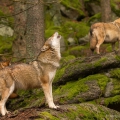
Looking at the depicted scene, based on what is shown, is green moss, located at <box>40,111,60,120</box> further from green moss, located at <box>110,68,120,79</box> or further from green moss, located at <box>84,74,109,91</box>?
green moss, located at <box>110,68,120,79</box>

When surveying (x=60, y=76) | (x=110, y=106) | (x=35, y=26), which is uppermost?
(x=35, y=26)

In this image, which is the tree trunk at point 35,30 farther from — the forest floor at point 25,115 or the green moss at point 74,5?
the green moss at point 74,5

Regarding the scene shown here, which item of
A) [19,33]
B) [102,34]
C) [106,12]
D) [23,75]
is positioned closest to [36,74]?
[23,75]

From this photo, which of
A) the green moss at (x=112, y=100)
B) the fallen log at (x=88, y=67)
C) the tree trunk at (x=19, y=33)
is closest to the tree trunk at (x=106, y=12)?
the tree trunk at (x=19, y=33)

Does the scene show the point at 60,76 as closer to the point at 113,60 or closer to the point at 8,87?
the point at 113,60

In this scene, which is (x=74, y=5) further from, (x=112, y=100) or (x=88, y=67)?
(x=112, y=100)

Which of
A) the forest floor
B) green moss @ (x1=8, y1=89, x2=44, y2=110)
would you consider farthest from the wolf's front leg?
green moss @ (x1=8, y1=89, x2=44, y2=110)

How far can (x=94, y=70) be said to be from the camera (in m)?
10.2

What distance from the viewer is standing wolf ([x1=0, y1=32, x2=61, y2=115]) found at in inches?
320

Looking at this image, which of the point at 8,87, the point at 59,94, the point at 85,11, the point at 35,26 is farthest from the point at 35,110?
the point at 85,11

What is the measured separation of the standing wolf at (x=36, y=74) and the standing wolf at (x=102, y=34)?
4.12m

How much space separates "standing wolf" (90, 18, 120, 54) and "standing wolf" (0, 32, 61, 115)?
412cm

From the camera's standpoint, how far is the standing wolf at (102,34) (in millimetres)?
12367

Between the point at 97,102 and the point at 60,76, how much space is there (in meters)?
1.56
